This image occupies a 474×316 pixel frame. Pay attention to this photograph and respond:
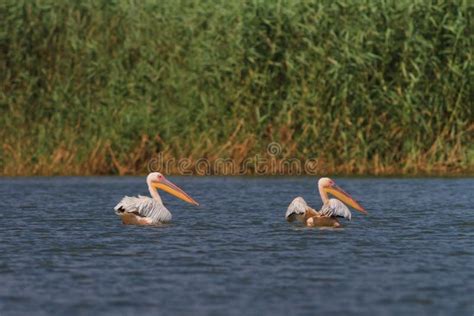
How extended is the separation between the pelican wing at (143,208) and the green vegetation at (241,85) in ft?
24.8

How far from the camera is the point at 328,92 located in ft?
73.3

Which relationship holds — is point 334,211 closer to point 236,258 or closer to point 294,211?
point 294,211

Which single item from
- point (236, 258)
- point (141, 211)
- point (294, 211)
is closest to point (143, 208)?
point (141, 211)

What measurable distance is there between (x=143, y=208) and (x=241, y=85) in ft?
27.7

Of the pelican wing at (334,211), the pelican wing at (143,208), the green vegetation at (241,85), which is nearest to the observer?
the pelican wing at (334,211)

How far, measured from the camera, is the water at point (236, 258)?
8.80 metres

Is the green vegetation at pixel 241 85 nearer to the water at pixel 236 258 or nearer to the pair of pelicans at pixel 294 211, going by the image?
the water at pixel 236 258

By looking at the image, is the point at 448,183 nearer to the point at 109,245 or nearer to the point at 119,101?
the point at 119,101

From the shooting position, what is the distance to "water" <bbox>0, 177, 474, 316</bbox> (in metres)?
8.80

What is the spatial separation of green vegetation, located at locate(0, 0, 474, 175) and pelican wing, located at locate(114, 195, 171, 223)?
7569mm

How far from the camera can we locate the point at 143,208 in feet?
47.8

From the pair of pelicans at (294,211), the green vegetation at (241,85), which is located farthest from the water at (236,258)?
the green vegetation at (241,85)

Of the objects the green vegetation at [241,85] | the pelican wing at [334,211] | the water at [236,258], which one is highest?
the green vegetation at [241,85]

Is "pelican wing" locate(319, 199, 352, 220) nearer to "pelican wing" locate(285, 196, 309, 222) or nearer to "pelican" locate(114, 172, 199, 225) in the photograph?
"pelican wing" locate(285, 196, 309, 222)
